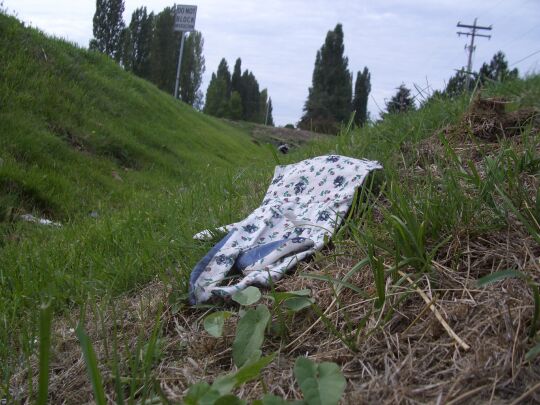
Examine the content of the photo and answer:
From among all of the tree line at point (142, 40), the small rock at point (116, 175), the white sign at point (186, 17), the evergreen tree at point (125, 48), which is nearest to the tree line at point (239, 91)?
→ the tree line at point (142, 40)

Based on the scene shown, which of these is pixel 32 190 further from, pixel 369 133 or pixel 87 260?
pixel 369 133

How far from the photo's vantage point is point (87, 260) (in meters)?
2.40

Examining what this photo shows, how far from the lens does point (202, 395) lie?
Answer: 0.99m

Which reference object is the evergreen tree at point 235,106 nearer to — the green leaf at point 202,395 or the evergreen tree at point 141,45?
the evergreen tree at point 141,45

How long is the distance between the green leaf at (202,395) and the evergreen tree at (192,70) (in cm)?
4221

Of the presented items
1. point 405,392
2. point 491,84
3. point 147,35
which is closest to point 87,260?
point 405,392

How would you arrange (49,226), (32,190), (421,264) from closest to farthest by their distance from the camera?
1. (421,264)
2. (49,226)
3. (32,190)

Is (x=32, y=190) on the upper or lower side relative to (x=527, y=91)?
lower

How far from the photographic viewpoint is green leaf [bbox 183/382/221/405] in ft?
3.20

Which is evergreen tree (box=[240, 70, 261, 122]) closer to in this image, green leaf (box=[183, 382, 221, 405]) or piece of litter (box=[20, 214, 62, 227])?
piece of litter (box=[20, 214, 62, 227])

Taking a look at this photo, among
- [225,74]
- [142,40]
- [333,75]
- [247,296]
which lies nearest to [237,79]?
[225,74]

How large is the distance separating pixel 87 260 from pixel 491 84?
2.91 m

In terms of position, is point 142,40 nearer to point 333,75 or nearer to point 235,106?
point 235,106

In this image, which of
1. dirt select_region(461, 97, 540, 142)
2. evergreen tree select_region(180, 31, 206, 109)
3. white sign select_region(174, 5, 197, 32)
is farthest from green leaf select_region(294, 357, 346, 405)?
evergreen tree select_region(180, 31, 206, 109)
